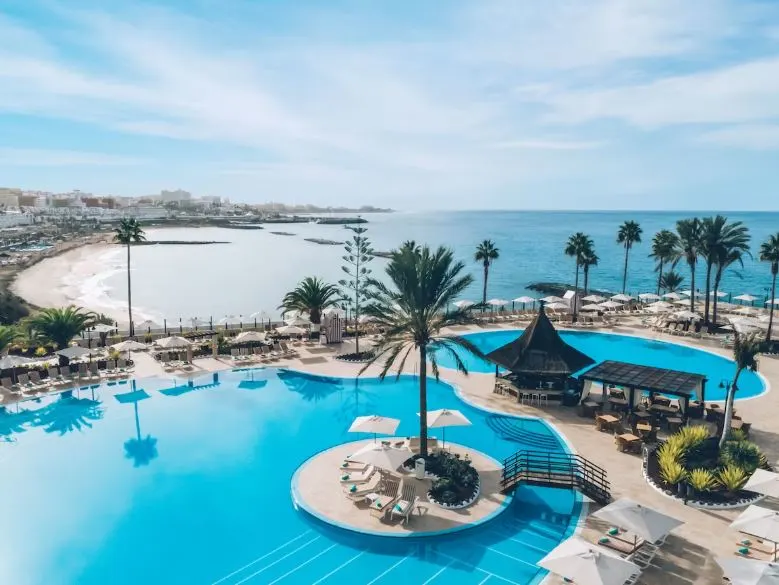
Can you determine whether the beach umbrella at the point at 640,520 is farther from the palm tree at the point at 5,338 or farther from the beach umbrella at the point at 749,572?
the palm tree at the point at 5,338

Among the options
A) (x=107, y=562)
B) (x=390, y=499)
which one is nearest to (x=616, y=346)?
(x=390, y=499)

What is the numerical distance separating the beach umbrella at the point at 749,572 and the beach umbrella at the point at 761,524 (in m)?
1.66

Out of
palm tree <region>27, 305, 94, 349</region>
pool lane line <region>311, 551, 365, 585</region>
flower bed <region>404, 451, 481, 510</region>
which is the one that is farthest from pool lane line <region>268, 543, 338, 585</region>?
palm tree <region>27, 305, 94, 349</region>

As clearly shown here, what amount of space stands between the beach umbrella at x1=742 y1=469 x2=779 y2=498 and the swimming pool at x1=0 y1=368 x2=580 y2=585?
4.79 metres

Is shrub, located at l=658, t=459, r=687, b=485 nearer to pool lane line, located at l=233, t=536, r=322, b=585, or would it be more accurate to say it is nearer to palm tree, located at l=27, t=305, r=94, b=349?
pool lane line, located at l=233, t=536, r=322, b=585

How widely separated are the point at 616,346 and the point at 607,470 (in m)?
21.2

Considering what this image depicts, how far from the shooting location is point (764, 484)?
15273mm

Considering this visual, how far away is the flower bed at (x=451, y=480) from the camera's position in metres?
16.4

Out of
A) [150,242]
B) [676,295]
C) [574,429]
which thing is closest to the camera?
[574,429]

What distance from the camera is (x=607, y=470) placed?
728 inches

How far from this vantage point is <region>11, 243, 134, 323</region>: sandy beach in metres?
60.2

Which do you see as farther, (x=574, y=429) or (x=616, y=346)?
(x=616, y=346)

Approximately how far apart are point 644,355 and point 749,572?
25751mm

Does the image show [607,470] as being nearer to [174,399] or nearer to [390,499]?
[390,499]
